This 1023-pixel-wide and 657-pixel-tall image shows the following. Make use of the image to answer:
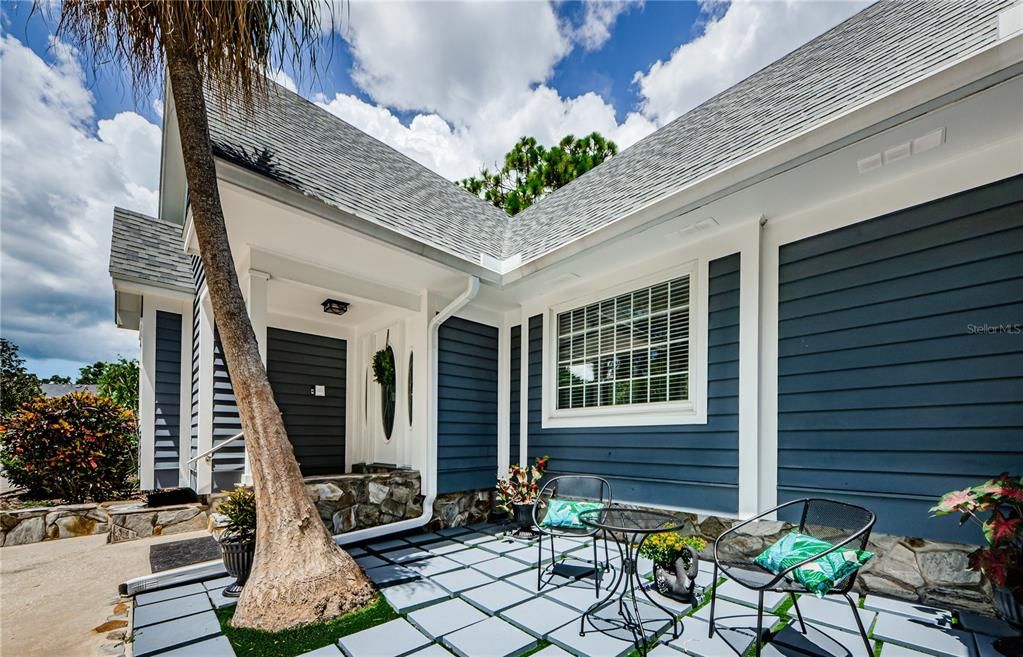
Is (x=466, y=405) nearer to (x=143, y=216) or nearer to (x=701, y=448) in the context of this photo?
(x=701, y=448)

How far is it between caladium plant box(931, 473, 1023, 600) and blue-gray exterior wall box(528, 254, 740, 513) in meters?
1.38

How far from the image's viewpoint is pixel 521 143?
1481cm

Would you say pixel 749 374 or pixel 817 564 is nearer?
pixel 817 564

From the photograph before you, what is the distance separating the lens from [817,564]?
197cm

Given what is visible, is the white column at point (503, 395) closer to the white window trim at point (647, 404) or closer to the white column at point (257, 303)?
the white window trim at point (647, 404)

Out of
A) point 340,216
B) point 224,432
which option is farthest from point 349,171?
point 224,432

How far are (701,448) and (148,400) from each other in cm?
672

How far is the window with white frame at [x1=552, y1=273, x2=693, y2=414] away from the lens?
4.11 m

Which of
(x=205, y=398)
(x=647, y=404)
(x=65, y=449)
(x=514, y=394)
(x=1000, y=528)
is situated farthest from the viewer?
(x=514, y=394)

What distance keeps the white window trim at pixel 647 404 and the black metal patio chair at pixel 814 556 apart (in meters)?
1.09

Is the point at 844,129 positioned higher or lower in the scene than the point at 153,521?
higher

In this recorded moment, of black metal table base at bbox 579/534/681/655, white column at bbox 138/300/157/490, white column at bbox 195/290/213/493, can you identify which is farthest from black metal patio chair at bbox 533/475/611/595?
white column at bbox 138/300/157/490

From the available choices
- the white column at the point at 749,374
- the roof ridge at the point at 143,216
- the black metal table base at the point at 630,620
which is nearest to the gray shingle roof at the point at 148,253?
the roof ridge at the point at 143,216

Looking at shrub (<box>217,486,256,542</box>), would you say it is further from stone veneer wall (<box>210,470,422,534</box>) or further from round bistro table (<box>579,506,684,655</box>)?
round bistro table (<box>579,506,684,655</box>)
